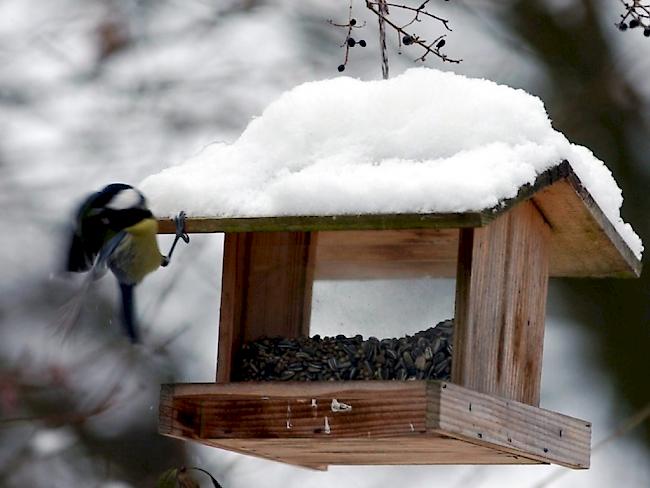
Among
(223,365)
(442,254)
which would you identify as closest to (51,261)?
(223,365)

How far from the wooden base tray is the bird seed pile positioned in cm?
14

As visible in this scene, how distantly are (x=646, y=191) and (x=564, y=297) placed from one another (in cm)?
64

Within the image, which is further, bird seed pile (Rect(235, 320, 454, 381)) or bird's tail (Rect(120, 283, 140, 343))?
bird's tail (Rect(120, 283, 140, 343))

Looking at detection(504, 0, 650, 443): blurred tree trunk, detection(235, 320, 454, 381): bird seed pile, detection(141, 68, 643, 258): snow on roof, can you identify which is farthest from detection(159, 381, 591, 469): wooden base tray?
detection(504, 0, 650, 443): blurred tree trunk

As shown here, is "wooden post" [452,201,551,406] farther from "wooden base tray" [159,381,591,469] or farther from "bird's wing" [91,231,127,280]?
"bird's wing" [91,231,127,280]

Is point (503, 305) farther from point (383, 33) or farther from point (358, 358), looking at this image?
point (383, 33)

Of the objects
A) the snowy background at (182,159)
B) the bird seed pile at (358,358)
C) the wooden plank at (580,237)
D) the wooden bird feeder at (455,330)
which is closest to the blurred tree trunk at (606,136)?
the snowy background at (182,159)

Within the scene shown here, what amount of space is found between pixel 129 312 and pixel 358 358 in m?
0.61

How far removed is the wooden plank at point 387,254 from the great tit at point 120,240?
0.43 meters

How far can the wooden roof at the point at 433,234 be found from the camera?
2.88 metres

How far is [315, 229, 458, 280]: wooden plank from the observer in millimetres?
3176

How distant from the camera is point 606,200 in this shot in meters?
3.49

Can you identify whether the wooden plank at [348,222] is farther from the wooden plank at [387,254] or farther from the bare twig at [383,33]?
the bare twig at [383,33]

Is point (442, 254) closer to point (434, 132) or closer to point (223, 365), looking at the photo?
point (434, 132)
